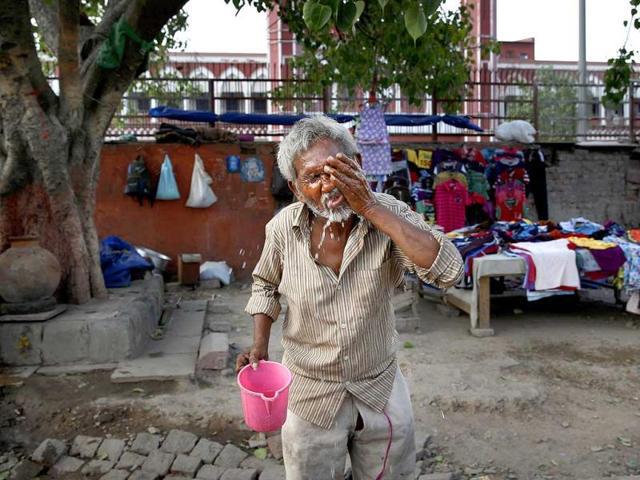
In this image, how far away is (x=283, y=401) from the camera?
2.02m

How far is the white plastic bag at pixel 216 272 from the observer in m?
9.53

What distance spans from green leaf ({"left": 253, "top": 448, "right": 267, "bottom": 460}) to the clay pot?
2.85 metres

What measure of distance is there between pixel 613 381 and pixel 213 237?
258 inches

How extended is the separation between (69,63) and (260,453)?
4252 millimetres

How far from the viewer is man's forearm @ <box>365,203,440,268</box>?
1.88 metres

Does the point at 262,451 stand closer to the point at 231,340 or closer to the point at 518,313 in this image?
the point at 231,340

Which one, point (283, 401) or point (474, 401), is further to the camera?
point (474, 401)

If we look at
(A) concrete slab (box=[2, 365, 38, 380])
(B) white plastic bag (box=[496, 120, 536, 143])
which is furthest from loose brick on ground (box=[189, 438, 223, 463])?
(B) white plastic bag (box=[496, 120, 536, 143])

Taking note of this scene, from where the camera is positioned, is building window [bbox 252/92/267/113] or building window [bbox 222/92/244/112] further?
building window [bbox 252/92/267/113]

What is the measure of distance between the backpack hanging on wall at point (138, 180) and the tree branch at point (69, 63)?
3293 mm

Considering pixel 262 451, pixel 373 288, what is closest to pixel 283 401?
pixel 373 288

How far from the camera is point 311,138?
200 centimetres

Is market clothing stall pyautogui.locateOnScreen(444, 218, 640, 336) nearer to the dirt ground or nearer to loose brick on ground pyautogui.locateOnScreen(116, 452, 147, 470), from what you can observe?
the dirt ground

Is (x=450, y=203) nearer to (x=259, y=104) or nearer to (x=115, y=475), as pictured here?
(x=259, y=104)
